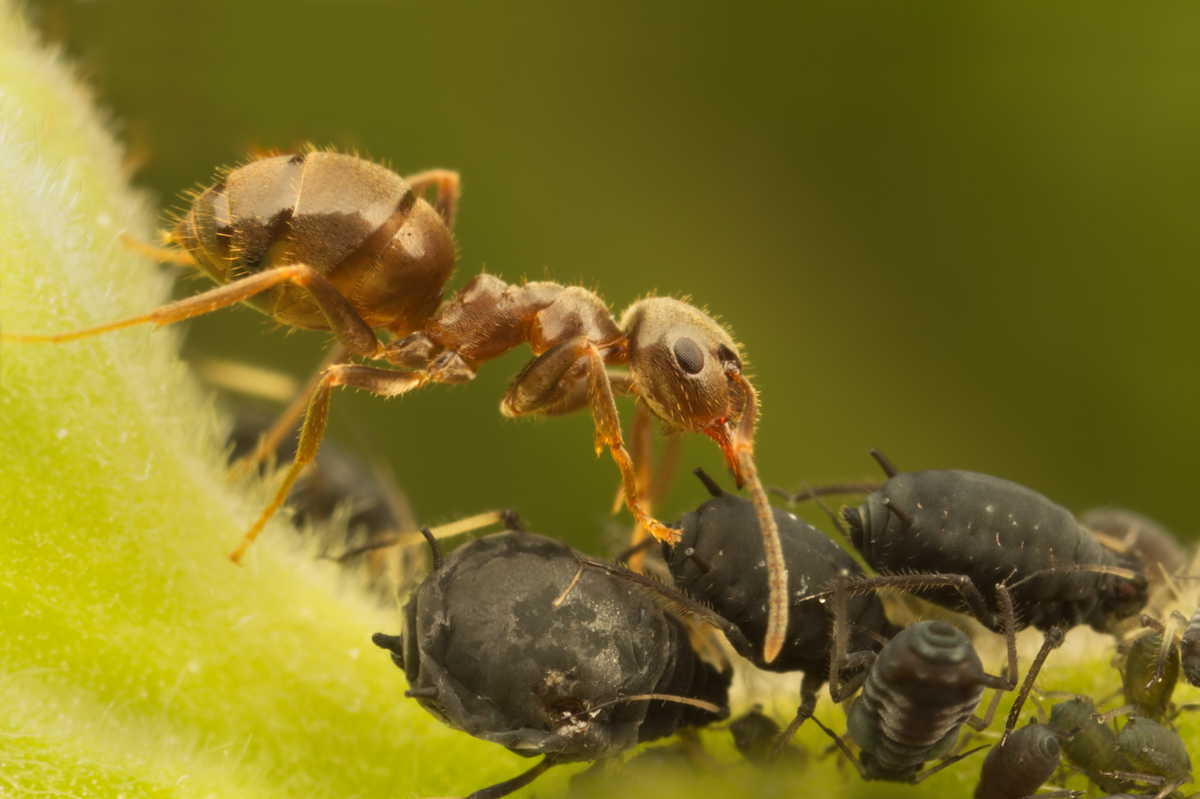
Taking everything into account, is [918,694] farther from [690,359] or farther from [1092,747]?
[690,359]

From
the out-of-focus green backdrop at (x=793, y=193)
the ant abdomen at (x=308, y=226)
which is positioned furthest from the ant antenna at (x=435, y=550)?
the out-of-focus green backdrop at (x=793, y=193)

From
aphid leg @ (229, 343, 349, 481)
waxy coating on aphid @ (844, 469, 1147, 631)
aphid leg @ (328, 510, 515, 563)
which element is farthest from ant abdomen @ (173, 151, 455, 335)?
waxy coating on aphid @ (844, 469, 1147, 631)

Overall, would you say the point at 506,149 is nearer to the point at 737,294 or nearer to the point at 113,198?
the point at 737,294

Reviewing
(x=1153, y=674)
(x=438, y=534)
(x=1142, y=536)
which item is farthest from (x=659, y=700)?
(x=1142, y=536)

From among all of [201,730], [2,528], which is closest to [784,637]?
[201,730]

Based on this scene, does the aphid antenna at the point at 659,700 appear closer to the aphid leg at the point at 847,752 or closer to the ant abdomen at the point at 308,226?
the aphid leg at the point at 847,752

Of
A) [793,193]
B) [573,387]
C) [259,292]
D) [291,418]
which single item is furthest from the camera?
[793,193]

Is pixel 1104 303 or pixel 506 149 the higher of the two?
pixel 1104 303
